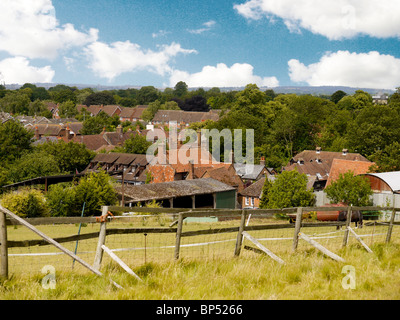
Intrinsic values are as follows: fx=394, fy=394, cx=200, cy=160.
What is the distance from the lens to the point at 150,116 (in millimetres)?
146000

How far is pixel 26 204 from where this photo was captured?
3219cm

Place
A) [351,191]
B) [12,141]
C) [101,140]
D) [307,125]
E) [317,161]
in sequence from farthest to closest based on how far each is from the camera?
[101,140]
[307,125]
[317,161]
[12,141]
[351,191]

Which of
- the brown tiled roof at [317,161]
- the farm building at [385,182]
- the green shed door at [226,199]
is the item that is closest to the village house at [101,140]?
the brown tiled roof at [317,161]

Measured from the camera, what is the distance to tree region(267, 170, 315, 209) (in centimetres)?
4150

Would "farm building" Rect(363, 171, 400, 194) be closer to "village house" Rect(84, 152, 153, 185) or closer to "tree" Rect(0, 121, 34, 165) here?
"village house" Rect(84, 152, 153, 185)

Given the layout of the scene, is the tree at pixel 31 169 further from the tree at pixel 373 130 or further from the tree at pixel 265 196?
the tree at pixel 373 130

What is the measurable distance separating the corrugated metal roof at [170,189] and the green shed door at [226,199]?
27.1 inches

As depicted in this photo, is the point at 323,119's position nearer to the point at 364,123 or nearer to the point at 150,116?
the point at 364,123

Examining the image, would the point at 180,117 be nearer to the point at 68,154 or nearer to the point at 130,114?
the point at 130,114

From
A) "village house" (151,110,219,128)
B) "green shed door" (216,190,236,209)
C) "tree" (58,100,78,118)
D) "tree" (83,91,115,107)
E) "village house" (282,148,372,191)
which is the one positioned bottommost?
"green shed door" (216,190,236,209)

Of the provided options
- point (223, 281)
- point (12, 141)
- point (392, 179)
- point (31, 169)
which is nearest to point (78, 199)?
point (31, 169)

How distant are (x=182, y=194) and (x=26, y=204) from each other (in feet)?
48.4

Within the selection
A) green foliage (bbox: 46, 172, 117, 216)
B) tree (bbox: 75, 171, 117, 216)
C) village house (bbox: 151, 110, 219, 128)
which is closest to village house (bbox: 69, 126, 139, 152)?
village house (bbox: 151, 110, 219, 128)
